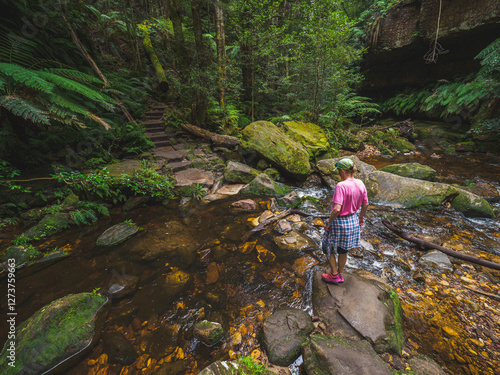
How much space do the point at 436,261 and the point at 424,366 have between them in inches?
75.7

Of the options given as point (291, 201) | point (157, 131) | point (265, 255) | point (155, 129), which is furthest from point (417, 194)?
point (155, 129)

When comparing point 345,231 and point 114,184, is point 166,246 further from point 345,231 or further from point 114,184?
point 345,231

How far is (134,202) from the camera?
448 cm

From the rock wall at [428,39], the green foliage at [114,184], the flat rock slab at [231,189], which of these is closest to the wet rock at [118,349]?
the green foliage at [114,184]

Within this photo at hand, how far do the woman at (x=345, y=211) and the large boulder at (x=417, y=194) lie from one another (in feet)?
11.2

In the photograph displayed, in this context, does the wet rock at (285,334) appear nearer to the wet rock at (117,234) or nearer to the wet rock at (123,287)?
the wet rock at (123,287)

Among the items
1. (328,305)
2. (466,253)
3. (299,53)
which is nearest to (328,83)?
(299,53)

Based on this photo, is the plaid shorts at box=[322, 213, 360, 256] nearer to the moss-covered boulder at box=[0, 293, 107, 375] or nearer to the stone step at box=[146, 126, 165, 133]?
the moss-covered boulder at box=[0, 293, 107, 375]

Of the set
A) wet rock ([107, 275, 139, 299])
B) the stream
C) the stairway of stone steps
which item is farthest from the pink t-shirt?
the stairway of stone steps

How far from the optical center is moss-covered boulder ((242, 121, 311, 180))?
20.1 ft

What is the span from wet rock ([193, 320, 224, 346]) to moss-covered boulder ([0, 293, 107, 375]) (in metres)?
1.18

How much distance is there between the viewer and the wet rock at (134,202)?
4.41 metres

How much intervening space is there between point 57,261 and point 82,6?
25.3ft

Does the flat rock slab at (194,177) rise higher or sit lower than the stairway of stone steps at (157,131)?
lower
